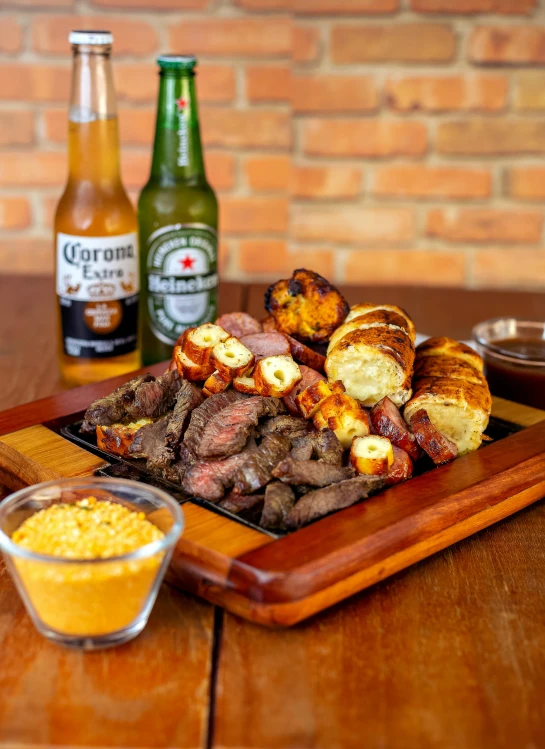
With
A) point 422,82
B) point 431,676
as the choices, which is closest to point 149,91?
point 422,82

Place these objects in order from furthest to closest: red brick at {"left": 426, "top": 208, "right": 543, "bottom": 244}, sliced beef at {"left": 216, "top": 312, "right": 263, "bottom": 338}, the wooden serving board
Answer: red brick at {"left": 426, "top": 208, "right": 543, "bottom": 244} < sliced beef at {"left": 216, "top": 312, "right": 263, "bottom": 338} < the wooden serving board

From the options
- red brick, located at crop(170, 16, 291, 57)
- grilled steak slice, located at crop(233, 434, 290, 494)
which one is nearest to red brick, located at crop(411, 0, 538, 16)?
red brick, located at crop(170, 16, 291, 57)

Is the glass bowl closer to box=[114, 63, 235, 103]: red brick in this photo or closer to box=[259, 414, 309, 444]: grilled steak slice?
box=[259, 414, 309, 444]: grilled steak slice

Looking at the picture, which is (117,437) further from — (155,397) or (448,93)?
(448,93)

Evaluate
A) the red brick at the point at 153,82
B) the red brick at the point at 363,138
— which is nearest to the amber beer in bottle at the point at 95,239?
the red brick at the point at 153,82

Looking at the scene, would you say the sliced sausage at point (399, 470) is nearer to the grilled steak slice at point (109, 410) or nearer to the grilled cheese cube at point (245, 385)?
the grilled cheese cube at point (245, 385)

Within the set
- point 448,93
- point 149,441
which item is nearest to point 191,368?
point 149,441
